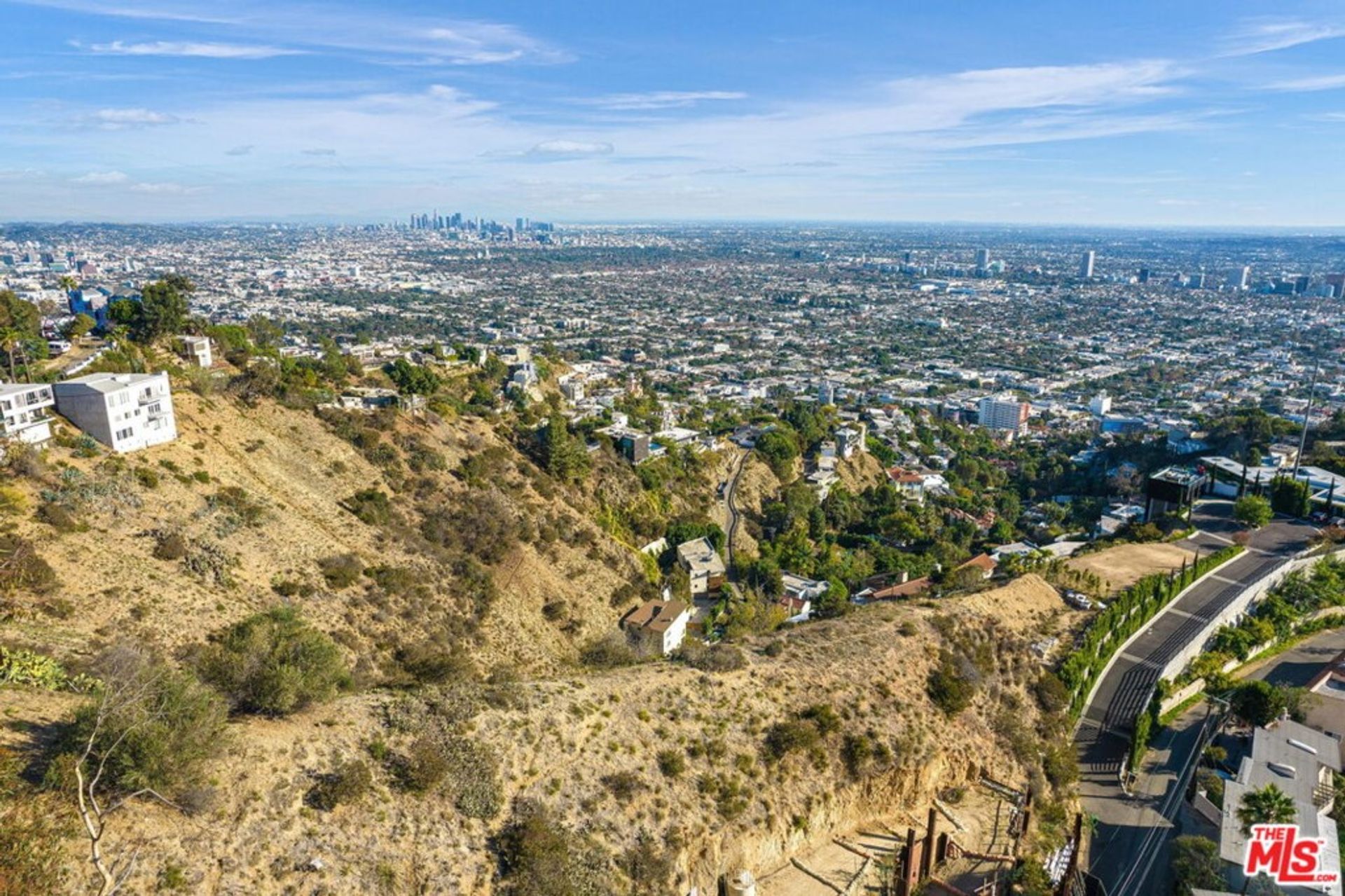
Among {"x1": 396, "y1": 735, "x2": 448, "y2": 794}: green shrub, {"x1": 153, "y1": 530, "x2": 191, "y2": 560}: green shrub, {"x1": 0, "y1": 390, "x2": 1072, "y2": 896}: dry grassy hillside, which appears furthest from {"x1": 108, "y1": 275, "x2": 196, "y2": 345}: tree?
{"x1": 396, "y1": 735, "x2": 448, "y2": 794}: green shrub

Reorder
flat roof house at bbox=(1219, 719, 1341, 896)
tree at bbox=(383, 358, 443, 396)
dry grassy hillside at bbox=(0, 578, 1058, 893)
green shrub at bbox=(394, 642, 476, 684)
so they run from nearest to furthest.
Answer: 1. dry grassy hillside at bbox=(0, 578, 1058, 893)
2. flat roof house at bbox=(1219, 719, 1341, 896)
3. green shrub at bbox=(394, 642, 476, 684)
4. tree at bbox=(383, 358, 443, 396)

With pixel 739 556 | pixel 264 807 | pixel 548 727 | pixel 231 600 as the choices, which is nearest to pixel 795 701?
pixel 548 727

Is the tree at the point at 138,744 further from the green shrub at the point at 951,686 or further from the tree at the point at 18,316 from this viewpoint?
the tree at the point at 18,316

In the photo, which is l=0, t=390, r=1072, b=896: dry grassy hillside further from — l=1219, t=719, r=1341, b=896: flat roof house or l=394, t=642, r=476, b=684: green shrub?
l=1219, t=719, r=1341, b=896: flat roof house

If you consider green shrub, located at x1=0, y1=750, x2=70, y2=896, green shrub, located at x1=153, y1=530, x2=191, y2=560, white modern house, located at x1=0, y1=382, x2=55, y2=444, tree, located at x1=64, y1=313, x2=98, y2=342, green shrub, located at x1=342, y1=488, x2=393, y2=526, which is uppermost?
tree, located at x1=64, y1=313, x2=98, y2=342

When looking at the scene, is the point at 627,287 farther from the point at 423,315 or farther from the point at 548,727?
the point at 548,727

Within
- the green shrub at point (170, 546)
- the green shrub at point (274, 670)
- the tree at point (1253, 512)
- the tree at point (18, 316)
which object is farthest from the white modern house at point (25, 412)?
the tree at point (1253, 512)

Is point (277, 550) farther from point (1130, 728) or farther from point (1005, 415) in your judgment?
point (1005, 415)
